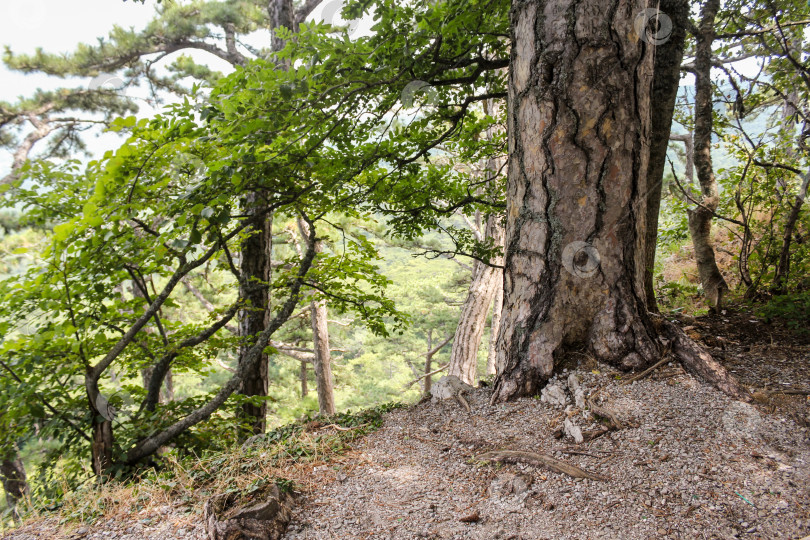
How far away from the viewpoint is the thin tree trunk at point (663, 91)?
8.58 feet

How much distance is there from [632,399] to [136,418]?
3.39 m

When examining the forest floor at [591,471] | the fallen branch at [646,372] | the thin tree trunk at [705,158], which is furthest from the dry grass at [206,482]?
the thin tree trunk at [705,158]

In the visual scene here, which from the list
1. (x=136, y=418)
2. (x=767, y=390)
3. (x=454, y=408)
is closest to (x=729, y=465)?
(x=767, y=390)

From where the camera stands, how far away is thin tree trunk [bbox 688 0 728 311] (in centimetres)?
355

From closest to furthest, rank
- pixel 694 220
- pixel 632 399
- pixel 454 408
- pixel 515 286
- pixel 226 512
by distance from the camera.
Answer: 1. pixel 226 512
2. pixel 632 399
3. pixel 515 286
4. pixel 454 408
5. pixel 694 220

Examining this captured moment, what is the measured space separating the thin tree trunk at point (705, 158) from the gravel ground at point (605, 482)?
222 cm

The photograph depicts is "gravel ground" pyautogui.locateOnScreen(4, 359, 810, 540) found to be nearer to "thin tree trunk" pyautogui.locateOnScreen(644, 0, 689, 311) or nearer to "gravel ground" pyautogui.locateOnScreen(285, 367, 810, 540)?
"gravel ground" pyautogui.locateOnScreen(285, 367, 810, 540)

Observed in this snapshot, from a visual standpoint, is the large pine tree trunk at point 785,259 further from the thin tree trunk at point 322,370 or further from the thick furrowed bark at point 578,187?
the thin tree trunk at point 322,370

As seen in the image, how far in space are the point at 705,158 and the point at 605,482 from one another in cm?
368

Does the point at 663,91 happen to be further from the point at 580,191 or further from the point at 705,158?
the point at 705,158

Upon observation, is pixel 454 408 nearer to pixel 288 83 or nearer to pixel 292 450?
pixel 292 450

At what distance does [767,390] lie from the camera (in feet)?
6.26

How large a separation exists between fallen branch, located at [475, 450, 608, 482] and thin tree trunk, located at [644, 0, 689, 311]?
142 cm

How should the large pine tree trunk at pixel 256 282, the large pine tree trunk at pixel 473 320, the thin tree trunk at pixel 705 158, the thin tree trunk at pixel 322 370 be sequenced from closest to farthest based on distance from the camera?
the thin tree trunk at pixel 705 158 → the large pine tree trunk at pixel 256 282 → the large pine tree trunk at pixel 473 320 → the thin tree trunk at pixel 322 370
